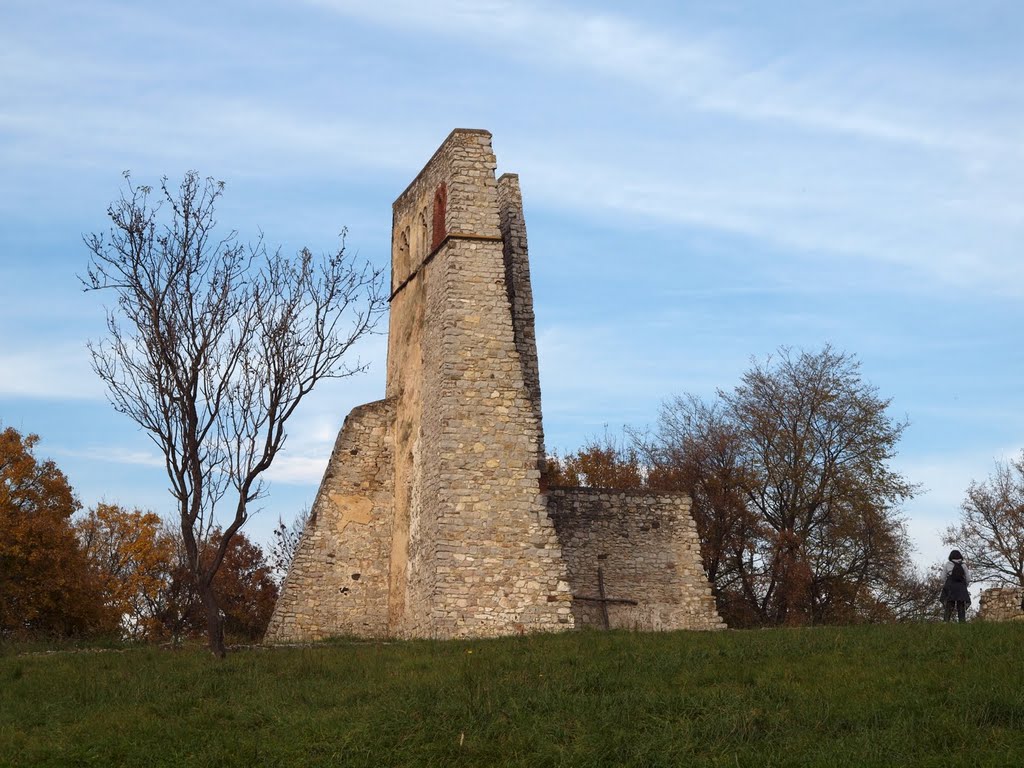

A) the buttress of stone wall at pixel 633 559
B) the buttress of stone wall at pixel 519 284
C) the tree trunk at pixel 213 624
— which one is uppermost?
the buttress of stone wall at pixel 519 284

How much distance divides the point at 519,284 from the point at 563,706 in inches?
528

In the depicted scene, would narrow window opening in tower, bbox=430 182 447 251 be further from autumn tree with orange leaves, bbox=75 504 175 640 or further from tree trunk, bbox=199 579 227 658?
autumn tree with orange leaves, bbox=75 504 175 640

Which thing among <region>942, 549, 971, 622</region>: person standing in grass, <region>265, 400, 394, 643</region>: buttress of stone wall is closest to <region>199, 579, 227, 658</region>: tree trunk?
<region>265, 400, 394, 643</region>: buttress of stone wall

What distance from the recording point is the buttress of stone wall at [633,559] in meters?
22.0

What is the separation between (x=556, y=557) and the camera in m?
18.4

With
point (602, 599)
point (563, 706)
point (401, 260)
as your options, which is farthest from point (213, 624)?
point (401, 260)

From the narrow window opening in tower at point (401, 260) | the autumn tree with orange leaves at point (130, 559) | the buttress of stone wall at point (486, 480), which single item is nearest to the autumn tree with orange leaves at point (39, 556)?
the autumn tree with orange leaves at point (130, 559)

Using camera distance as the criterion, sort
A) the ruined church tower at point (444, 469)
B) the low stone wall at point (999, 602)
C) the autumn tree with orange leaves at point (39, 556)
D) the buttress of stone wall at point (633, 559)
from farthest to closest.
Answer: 1. the autumn tree with orange leaves at point (39, 556)
2. the low stone wall at point (999, 602)
3. the buttress of stone wall at point (633, 559)
4. the ruined church tower at point (444, 469)

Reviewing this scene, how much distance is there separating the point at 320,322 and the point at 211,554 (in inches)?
967

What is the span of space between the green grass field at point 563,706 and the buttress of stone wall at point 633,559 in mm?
7442

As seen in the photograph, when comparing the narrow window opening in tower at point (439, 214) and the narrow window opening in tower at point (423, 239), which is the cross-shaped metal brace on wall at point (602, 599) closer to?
the narrow window opening in tower at point (423, 239)

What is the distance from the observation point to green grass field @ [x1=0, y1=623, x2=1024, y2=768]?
32.0ft

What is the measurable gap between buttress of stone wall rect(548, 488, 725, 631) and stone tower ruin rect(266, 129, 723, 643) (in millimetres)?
27

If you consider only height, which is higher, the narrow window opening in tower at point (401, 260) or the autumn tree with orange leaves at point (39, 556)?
the narrow window opening in tower at point (401, 260)
